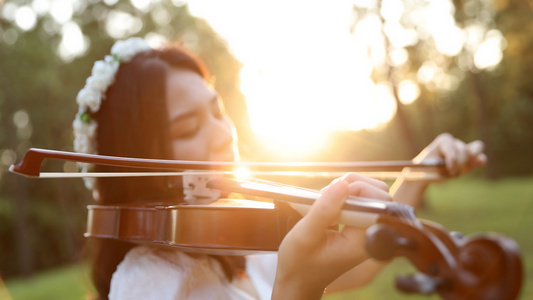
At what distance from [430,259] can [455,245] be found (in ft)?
0.21

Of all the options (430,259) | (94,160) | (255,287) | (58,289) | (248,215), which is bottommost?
(58,289)

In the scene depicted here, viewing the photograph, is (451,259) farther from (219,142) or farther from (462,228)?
(462,228)

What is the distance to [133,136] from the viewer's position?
2041mm

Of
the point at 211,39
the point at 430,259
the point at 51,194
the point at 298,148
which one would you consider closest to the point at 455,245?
the point at 430,259

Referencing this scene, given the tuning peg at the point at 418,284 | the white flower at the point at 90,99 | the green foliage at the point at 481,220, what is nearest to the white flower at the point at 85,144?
the white flower at the point at 90,99

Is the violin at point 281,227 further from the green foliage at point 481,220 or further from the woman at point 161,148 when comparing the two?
the green foliage at point 481,220

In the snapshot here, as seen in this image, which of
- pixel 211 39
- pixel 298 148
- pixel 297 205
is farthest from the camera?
pixel 211 39

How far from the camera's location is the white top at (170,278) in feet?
5.03

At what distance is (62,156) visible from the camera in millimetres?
1668

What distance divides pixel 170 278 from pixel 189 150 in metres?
0.59

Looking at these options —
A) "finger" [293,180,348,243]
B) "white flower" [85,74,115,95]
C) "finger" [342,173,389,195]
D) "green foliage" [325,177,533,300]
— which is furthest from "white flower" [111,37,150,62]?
"green foliage" [325,177,533,300]

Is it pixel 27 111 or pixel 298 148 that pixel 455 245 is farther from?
pixel 27 111

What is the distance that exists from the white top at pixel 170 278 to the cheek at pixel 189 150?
41 cm

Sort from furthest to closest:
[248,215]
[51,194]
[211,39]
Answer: [51,194]
[211,39]
[248,215]
